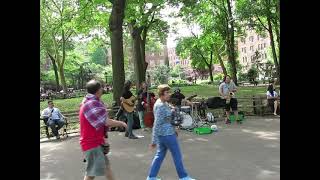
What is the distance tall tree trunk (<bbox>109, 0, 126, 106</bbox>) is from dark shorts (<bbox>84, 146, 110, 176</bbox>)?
443 inches

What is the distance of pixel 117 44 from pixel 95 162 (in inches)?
474

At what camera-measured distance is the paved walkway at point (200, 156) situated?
8.38 meters

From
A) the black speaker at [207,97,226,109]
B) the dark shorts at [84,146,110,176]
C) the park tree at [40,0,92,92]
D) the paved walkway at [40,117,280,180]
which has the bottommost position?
the paved walkway at [40,117,280,180]

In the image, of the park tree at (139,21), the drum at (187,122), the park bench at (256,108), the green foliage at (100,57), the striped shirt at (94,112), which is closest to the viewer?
the striped shirt at (94,112)

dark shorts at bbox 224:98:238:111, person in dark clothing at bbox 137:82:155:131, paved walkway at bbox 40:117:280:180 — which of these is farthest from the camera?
dark shorts at bbox 224:98:238:111

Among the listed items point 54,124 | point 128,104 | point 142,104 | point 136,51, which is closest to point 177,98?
point 142,104

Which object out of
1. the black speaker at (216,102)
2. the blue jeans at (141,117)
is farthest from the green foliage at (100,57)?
the blue jeans at (141,117)

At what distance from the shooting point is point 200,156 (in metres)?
10.1

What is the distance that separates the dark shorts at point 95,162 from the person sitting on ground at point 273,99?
41.3ft

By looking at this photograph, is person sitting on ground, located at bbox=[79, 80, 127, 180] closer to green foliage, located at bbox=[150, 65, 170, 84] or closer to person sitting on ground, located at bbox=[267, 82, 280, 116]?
person sitting on ground, located at bbox=[267, 82, 280, 116]

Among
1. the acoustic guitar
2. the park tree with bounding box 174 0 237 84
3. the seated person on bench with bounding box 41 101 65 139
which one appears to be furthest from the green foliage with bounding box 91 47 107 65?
the acoustic guitar

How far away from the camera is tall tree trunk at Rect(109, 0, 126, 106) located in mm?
17470

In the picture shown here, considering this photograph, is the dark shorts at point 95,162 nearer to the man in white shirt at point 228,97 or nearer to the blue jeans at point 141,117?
the blue jeans at point 141,117
